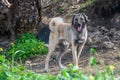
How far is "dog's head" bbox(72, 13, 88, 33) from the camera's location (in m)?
10.6

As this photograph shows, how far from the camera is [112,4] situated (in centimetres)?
1322

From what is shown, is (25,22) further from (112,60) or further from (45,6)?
(112,60)

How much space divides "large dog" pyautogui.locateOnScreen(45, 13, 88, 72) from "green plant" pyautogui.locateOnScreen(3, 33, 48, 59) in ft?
3.72

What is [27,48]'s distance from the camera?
501 inches

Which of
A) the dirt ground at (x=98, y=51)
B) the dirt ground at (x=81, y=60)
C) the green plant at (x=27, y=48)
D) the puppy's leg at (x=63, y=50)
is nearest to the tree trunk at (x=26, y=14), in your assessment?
the green plant at (x=27, y=48)

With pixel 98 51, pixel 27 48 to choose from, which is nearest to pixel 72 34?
pixel 98 51

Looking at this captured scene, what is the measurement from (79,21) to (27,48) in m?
2.58

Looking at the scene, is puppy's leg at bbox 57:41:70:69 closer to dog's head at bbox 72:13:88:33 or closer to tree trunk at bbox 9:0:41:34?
dog's head at bbox 72:13:88:33

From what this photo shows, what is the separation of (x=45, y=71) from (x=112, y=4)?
11.0 feet

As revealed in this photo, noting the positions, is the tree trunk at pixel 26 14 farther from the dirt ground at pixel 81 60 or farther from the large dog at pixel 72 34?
the large dog at pixel 72 34

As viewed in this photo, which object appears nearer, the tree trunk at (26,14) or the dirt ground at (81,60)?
the dirt ground at (81,60)

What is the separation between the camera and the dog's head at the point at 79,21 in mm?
10578

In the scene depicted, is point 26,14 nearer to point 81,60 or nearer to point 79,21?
point 81,60

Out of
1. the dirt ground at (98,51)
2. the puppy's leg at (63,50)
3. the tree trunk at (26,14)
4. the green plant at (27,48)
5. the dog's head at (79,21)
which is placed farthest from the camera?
the tree trunk at (26,14)
